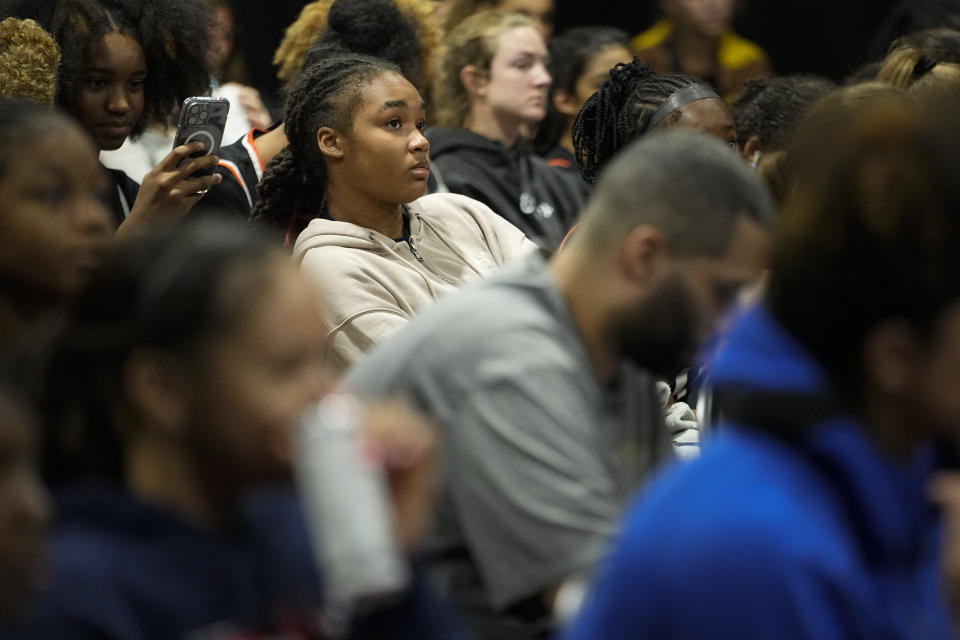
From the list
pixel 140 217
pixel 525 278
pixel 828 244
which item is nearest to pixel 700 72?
pixel 140 217

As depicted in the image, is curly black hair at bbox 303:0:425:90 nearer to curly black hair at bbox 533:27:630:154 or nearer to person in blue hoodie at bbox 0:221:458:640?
curly black hair at bbox 533:27:630:154

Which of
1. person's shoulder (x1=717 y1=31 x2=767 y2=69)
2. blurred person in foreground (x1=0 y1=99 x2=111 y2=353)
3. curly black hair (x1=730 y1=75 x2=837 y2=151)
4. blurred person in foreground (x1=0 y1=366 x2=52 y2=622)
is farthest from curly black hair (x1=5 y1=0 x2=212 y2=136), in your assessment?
person's shoulder (x1=717 y1=31 x2=767 y2=69)

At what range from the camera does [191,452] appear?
1.34m

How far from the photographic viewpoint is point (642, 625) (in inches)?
48.2

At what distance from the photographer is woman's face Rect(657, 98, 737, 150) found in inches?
136

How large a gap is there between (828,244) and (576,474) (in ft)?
2.18

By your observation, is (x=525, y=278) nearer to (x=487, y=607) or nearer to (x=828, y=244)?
(x=487, y=607)

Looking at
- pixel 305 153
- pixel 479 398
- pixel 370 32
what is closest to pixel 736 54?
pixel 370 32

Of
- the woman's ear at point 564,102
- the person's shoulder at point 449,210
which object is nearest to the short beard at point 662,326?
the person's shoulder at point 449,210

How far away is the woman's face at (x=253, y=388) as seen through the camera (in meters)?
1.30

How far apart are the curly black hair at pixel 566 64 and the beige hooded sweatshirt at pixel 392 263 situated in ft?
5.67

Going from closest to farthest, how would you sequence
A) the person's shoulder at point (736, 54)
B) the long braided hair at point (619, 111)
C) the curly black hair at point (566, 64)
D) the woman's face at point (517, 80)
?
the long braided hair at point (619, 111), the woman's face at point (517, 80), the curly black hair at point (566, 64), the person's shoulder at point (736, 54)

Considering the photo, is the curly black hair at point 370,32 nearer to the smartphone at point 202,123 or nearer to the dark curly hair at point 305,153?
the dark curly hair at point 305,153

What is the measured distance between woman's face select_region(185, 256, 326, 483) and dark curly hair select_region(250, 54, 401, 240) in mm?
2034
